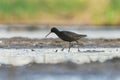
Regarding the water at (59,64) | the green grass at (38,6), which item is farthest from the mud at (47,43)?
the green grass at (38,6)

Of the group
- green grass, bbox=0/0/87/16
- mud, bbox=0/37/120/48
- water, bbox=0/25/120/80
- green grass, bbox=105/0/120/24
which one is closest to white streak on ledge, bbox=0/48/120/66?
water, bbox=0/25/120/80

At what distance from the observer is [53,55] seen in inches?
606

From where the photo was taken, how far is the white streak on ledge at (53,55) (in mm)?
14362

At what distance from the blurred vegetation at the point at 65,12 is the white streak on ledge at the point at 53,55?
37.9ft

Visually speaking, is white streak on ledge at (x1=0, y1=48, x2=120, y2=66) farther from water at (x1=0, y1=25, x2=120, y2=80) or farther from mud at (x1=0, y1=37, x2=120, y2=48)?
mud at (x1=0, y1=37, x2=120, y2=48)

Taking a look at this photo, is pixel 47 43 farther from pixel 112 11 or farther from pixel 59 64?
pixel 112 11

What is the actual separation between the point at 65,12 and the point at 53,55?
546 inches

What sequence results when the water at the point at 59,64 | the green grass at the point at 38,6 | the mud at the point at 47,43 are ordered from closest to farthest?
the water at the point at 59,64 → the mud at the point at 47,43 → the green grass at the point at 38,6

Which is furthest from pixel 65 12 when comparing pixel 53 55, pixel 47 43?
pixel 53 55

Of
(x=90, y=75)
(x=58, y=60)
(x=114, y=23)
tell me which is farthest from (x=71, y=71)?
(x=114, y=23)

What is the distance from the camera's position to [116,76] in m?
12.2

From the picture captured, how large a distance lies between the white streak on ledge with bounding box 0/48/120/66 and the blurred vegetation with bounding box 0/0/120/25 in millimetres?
11545

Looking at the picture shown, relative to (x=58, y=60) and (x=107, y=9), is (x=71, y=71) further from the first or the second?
(x=107, y=9)

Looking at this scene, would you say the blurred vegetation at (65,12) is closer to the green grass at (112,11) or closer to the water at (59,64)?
the green grass at (112,11)
